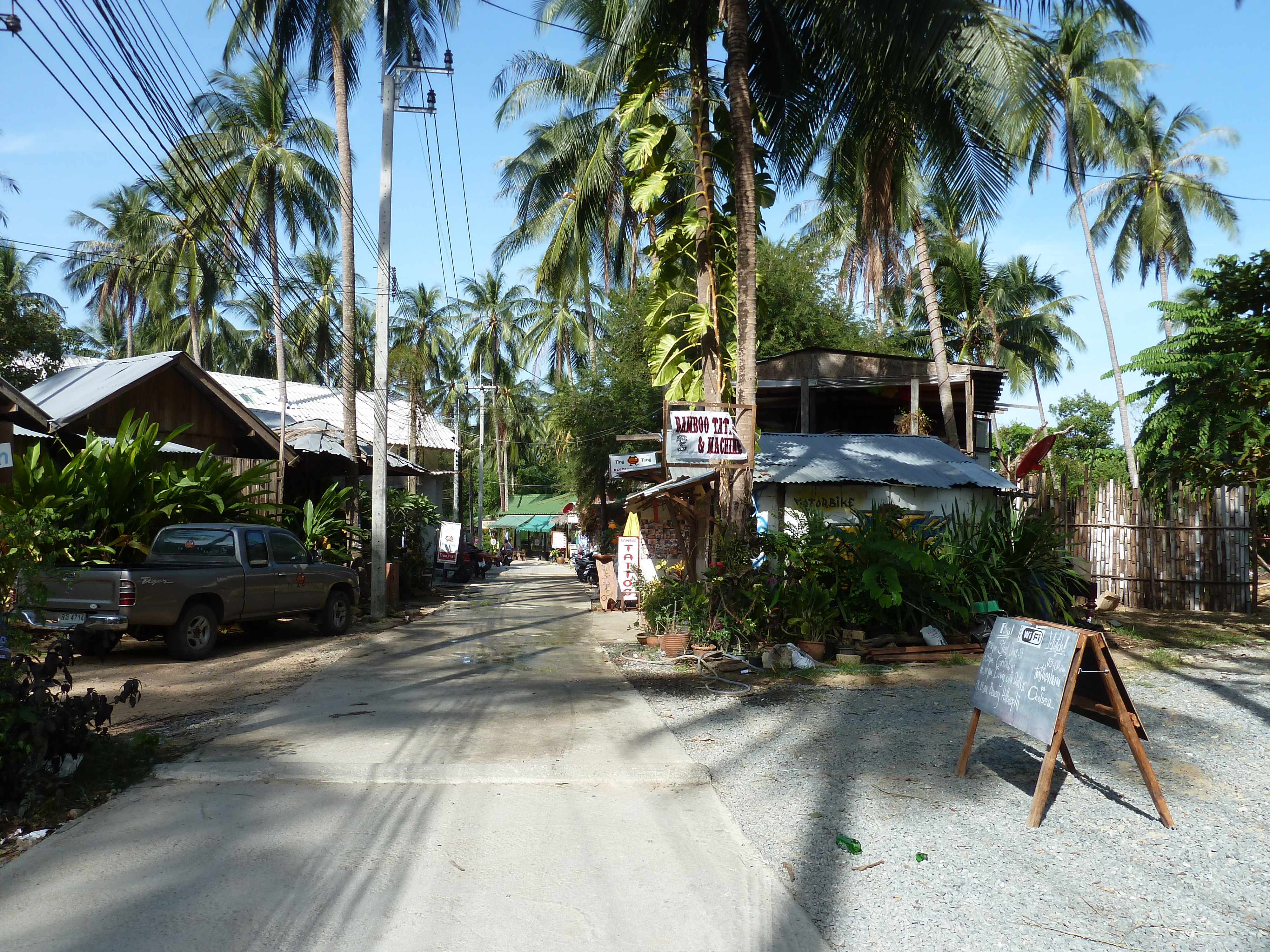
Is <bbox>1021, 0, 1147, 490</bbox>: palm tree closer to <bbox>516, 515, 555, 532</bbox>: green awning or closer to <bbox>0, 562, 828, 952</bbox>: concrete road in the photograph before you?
<bbox>0, 562, 828, 952</bbox>: concrete road

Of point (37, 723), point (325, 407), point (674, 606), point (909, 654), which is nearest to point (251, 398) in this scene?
point (325, 407)

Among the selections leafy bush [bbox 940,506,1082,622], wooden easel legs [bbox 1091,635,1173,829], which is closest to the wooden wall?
leafy bush [bbox 940,506,1082,622]

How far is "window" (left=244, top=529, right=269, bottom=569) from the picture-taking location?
465 inches

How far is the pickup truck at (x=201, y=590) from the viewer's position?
384 inches

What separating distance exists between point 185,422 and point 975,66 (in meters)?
16.5

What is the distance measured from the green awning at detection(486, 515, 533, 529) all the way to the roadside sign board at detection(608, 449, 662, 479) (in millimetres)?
42482

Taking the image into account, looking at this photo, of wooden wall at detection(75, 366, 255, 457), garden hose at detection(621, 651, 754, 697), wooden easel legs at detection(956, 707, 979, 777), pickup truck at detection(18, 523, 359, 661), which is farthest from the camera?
wooden wall at detection(75, 366, 255, 457)

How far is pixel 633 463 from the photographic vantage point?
1456 centimetres

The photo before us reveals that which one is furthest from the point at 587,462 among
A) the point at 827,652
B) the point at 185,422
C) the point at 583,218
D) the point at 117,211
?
the point at 117,211

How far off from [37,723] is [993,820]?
18.2 ft

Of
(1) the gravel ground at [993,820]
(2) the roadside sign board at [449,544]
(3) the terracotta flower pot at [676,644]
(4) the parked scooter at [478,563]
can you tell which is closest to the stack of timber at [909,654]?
(1) the gravel ground at [993,820]

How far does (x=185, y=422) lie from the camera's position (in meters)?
19.0

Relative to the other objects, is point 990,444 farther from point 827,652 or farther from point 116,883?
point 116,883

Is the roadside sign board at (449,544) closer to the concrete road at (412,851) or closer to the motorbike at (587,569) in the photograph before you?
the motorbike at (587,569)
